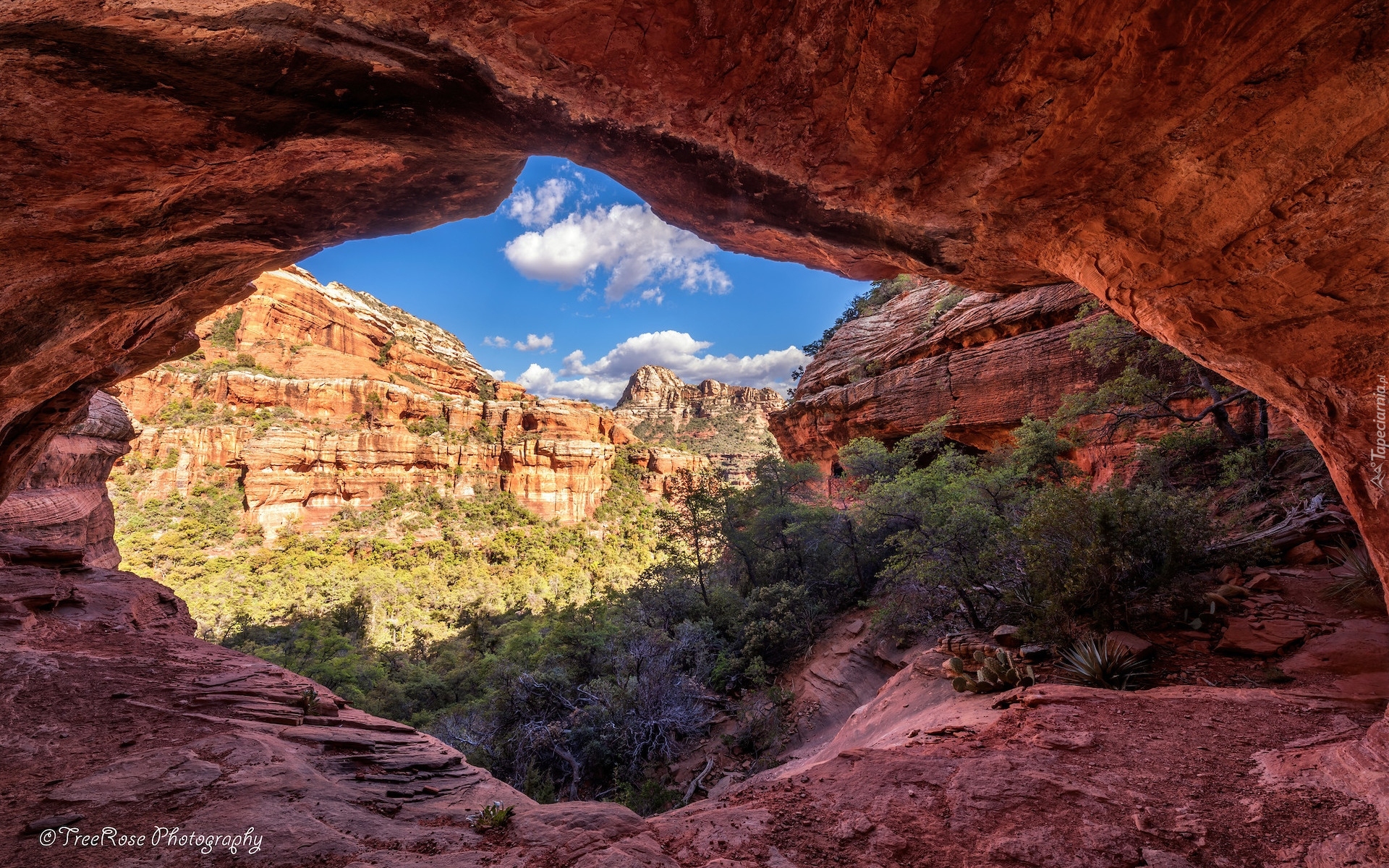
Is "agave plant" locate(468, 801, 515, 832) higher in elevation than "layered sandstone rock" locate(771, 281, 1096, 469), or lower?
lower

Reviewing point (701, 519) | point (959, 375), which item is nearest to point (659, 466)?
point (701, 519)

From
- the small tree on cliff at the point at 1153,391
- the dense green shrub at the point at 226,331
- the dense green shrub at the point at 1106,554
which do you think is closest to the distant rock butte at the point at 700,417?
the dense green shrub at the point at 226,331

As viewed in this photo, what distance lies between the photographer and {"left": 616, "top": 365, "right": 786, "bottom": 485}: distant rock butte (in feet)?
178

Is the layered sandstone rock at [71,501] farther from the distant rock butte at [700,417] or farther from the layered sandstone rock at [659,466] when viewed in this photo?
the distant rock butte at [700,417]

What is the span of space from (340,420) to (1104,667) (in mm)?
42283

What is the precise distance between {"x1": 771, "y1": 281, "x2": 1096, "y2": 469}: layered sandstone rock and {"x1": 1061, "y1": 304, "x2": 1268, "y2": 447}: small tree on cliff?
62.3 inches

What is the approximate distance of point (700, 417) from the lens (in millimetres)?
67375

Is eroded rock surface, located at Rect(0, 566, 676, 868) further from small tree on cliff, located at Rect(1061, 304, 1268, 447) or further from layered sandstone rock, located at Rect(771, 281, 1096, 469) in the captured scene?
layered sandstone rock, located at Rect(771, 281, 1096, 469)

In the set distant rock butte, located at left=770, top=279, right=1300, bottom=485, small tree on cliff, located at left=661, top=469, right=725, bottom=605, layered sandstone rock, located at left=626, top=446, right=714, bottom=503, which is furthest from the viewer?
layered sandstone rock, located at left=626, top=446, right=714, bottom=503

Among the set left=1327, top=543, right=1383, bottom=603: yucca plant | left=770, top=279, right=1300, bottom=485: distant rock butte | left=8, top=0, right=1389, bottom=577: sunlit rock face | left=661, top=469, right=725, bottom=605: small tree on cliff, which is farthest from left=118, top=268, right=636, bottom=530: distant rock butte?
left=1327, top=543, right=1383, bottom=603: yucca plant

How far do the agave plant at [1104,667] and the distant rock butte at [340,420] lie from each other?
36.7 metres

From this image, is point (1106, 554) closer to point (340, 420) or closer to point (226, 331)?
point (340, 420)

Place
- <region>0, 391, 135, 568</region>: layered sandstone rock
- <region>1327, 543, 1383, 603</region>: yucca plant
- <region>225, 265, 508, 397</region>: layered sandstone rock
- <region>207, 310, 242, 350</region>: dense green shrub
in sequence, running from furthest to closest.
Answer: <region>225, 265, 508, 397</region>: layered sandstone rock, <region>207, 310, 242, 350</region>: dense green shrub, <region>0, 391, 135, 568</region>: layered sandstone rock, <region>1327, 543, 1383, 603</region>: yucca plant

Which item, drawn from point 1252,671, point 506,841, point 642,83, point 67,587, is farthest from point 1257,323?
point 67,587
